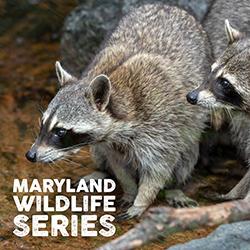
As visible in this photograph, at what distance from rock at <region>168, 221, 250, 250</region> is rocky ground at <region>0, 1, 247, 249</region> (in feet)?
4.18

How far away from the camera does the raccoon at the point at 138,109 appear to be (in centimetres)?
772

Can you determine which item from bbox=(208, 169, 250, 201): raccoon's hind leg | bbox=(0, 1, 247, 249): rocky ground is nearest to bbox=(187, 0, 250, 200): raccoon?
bbox=(208, 169, 250, 201): raccoon's hind leg

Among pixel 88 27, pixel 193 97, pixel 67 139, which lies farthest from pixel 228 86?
pixel 88 27

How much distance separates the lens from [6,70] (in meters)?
11.5

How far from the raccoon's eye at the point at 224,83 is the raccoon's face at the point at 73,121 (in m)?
1.06

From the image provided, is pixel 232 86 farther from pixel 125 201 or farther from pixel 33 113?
pixel 33 113

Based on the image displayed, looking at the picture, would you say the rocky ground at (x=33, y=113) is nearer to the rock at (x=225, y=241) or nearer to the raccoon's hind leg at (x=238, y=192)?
the raccoon's hind leg at (x=238, y=192)

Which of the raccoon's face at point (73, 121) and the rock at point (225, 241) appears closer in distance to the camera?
the rock at point (225, 241)

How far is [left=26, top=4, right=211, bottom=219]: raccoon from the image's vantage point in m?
7.72

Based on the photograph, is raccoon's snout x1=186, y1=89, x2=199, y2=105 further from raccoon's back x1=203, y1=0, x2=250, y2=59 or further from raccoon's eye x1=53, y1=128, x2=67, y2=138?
raccoon's back x1=203, y1=0, x2=250, y2=59

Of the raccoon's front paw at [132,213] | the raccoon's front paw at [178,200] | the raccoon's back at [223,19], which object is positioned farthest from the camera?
the raccoon's back at [223,19]

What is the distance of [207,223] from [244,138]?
9.94 ft

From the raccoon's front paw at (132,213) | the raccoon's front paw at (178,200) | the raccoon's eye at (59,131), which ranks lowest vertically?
the raccoon's front paw at (132,213)

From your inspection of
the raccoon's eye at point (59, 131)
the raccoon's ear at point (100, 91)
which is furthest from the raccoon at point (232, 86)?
the raccoon's eye at point (59, 131)
